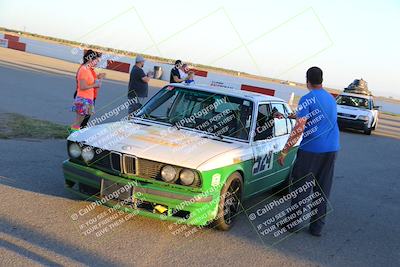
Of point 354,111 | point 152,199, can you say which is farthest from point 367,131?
point 152,199

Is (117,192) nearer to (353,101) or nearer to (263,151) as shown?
(263,151)

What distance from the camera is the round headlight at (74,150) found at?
5.15 meters

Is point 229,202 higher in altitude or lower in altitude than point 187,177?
lower

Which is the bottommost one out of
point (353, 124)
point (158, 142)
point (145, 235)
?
point (353, 124)

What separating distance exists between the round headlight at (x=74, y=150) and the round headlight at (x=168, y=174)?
3.26ft

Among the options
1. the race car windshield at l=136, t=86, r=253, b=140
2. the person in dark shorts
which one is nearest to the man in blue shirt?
the race car windshield at l=136, t=86, r=253, b=140

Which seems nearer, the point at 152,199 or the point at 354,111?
the point at 152,199

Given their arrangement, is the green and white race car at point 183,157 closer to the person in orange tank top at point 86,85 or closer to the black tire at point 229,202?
the black tire at point 229,202

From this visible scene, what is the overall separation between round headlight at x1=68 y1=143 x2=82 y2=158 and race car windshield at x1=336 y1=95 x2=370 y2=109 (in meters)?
15.7

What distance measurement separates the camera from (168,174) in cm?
475

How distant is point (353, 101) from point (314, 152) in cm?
1475

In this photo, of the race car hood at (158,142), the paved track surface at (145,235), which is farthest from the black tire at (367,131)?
the race car hood at (158,142)

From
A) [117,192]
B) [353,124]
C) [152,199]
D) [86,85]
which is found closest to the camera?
[152,199]

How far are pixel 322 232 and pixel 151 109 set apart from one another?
2.55 meters
